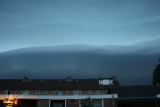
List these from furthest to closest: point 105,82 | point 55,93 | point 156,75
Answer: point 105,82 < point 156,75 < point 55,93

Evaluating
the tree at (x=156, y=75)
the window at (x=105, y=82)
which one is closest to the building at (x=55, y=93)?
the window at (x=105, y=82)

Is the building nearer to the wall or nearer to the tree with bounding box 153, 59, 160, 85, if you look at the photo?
the wall

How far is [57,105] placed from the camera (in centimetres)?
4691

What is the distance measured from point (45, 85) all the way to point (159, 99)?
89.7 ft

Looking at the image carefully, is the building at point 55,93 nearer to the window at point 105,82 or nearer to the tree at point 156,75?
the window at point 105,82

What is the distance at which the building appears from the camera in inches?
1734

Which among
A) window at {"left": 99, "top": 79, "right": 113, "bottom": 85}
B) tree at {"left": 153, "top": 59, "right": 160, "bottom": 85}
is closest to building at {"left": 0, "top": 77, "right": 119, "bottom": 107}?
window at {"left": 99, "top": 79, "right": 113, "bottom": 85}

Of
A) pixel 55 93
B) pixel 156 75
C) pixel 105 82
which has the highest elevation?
pixel 156 75

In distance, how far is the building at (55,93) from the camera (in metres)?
44.0

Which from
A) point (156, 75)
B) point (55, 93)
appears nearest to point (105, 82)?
point (156, 75)

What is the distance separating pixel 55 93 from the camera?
179 ft

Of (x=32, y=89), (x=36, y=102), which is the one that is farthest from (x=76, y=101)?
(x=32, y=89)

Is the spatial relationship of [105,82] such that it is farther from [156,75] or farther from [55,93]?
[55,93]

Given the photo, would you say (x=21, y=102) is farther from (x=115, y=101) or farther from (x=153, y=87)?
(x=153, y=87)
